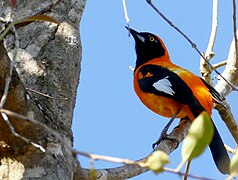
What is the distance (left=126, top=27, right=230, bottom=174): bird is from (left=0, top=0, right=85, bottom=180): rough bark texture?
84 cm

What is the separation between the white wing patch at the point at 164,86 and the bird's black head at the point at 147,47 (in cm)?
93

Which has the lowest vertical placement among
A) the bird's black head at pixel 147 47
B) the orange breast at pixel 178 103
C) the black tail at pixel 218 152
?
the black tail at pixel 218 152

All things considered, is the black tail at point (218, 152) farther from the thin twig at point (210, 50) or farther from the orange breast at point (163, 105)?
the thin twig at point (210, 50)

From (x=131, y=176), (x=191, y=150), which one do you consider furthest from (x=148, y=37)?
(x=191, y=150)

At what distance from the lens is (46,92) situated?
74.6 inches

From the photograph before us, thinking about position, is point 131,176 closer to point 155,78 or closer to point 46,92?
point 46,92

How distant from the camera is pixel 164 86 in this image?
3035 millimetres

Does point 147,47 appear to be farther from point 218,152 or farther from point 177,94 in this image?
point 218,152

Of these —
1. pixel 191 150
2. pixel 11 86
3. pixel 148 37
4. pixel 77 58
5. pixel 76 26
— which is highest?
pixel 148 37

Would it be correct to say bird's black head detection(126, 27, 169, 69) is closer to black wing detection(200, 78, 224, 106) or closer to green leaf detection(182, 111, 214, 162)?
black wing detection(200, 78, 224, 106)

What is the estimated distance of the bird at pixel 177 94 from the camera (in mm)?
2674

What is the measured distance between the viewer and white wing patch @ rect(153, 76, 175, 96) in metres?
2.98

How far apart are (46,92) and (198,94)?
119cm

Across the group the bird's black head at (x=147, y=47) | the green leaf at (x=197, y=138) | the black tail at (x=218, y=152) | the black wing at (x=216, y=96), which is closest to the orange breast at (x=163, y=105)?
the black wing at (x=216, y=96)
